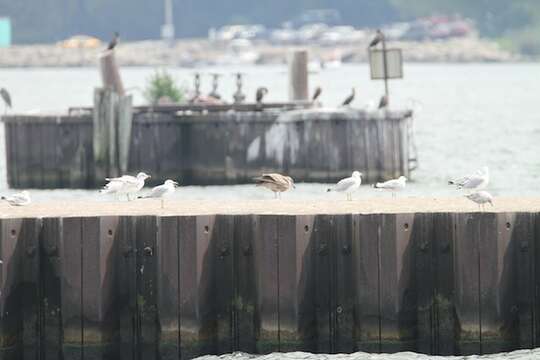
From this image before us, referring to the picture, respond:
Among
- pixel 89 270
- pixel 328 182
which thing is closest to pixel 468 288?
pixel 89 270

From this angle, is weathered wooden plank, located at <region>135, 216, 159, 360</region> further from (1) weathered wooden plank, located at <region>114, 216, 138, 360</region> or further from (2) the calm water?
(2) the calm water

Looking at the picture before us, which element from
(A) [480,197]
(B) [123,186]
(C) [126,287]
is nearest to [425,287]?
(A) [480,197]

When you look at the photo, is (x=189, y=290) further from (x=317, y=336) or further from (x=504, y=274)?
(x=504, y=274)

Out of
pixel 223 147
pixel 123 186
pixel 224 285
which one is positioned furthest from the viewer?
pixel 223 147

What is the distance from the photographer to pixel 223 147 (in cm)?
4794

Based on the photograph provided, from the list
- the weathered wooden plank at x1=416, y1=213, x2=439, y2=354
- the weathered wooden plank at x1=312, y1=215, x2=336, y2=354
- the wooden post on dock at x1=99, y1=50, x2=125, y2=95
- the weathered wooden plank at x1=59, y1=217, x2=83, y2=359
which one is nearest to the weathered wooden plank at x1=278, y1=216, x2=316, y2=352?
the weathered wooden plank at x1=312, y1=215, x2=336, y2=354

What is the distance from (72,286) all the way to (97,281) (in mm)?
314

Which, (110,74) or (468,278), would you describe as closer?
(468,278)

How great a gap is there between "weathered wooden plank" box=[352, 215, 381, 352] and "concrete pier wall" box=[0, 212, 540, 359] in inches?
0.5

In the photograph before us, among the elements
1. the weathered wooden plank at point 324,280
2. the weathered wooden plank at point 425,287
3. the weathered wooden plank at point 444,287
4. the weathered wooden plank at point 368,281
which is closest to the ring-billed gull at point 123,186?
the weathered wooden plank at point 324,280

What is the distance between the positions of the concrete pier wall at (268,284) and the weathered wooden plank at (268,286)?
0.04 ft

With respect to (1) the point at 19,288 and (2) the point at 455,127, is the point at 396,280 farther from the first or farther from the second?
(2) the point at 455,127

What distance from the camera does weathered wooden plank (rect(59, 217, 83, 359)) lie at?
23.7 meters

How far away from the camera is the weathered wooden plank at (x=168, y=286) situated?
23.6 metres
